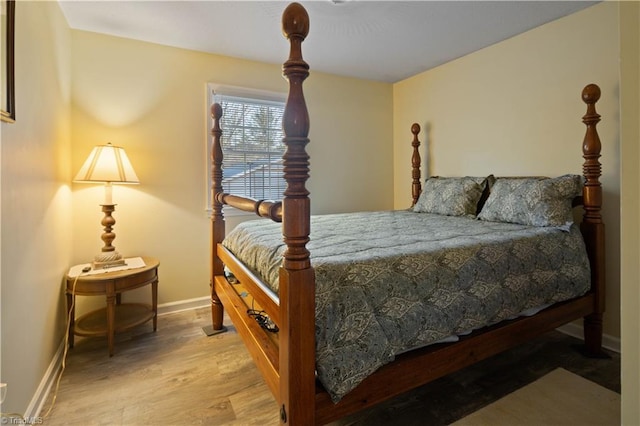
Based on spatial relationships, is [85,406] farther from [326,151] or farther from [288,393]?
[326,151]

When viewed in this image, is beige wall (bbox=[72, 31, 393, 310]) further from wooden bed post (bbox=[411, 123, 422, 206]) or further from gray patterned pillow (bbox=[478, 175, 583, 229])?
gray patterned pillow (bbox=[478, 175, 583, 229])

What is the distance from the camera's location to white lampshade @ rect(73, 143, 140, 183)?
2.23 metres

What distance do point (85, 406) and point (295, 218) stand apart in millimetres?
1594

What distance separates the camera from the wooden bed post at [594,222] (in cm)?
204

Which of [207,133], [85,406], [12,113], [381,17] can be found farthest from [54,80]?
[381,17]

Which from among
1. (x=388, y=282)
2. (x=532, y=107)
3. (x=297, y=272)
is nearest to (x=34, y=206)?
(x=297, y=272)

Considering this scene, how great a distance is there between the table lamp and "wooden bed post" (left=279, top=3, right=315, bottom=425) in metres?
1.81

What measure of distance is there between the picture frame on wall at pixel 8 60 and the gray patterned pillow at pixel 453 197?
9.39 ft

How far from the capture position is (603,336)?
7.35 feet

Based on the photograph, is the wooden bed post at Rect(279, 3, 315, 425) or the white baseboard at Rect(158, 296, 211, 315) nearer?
the wooden bed post at Rect(279, 3, 315, 425)

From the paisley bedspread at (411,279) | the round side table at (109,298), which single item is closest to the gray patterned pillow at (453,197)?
the paisley bedspread at (411,279)

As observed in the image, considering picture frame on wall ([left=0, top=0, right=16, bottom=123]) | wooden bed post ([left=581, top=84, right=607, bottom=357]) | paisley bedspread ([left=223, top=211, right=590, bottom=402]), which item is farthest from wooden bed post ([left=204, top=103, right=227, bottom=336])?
wooden bed post ([left=581, top=84, right=607, bottom=357])

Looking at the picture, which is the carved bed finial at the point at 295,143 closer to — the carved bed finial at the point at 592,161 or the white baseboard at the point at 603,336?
the carved bed finial at the point at 592,161

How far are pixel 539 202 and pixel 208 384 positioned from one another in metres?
2.40
